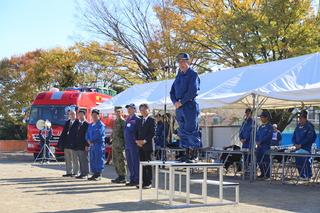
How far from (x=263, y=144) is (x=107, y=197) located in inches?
229

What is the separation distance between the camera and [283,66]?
13.8m

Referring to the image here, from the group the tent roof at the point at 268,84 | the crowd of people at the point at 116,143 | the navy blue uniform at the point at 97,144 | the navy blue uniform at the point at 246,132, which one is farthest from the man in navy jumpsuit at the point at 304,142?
the navy blue uniform at the point at 97,144

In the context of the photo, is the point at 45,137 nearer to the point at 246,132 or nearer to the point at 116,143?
the point at 116,143

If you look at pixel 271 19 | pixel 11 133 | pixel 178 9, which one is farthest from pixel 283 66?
pixel 11 133

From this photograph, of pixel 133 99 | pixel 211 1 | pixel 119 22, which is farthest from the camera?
pixel 119 22

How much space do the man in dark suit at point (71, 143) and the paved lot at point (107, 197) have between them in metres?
0.68

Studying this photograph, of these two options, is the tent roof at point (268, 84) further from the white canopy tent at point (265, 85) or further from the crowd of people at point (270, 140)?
the crowd of people at point (270, 140)

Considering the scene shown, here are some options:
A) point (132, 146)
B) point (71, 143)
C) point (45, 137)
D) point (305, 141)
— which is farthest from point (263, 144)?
point (45, 137)

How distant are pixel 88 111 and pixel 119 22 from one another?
8731 mm

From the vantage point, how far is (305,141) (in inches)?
541

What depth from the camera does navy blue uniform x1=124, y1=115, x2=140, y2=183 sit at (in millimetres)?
12016

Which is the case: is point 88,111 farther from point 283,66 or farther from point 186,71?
point 186,71

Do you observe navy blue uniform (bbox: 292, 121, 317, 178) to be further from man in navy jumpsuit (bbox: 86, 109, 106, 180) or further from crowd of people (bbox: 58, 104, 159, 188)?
man in navy jumpsuit (bbox: 86, 109, 106, 180)

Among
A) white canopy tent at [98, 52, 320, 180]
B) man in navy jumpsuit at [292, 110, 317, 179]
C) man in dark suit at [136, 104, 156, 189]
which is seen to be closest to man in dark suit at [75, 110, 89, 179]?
white canopy tent at [98, 52, 320, 180]
